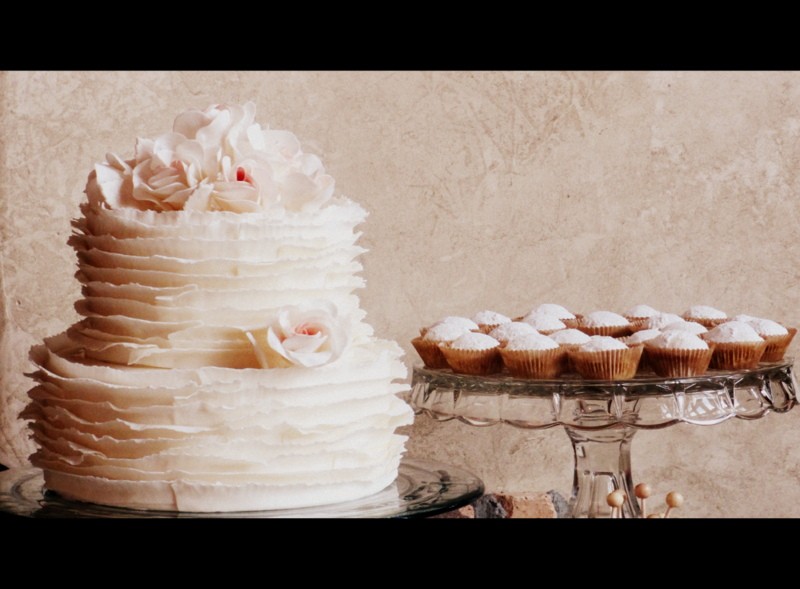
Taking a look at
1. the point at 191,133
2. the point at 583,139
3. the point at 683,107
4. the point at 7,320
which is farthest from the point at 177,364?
the point at 683,107

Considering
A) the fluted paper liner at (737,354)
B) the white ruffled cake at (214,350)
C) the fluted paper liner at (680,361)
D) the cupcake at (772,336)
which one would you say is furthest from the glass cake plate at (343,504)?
the cupcake at (772,336)

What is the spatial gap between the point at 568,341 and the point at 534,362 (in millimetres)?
79

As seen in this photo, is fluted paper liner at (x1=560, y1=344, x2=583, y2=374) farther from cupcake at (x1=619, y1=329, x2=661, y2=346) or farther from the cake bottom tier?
the cake bottom tier

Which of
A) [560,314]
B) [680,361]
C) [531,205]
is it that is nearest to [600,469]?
[680,361]

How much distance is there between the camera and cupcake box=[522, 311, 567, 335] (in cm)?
185

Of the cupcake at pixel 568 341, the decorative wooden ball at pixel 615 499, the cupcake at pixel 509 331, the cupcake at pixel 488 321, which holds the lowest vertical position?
the decorative wooden ball at pixel 615 499

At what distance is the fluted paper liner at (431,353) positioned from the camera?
176cm

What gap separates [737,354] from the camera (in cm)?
171

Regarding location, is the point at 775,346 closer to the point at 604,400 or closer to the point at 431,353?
the point at 604,400

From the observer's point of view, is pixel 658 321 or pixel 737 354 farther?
pixel 658 321

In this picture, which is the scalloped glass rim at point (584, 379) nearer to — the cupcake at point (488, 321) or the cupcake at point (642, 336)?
the cupcake at point (642, 336)

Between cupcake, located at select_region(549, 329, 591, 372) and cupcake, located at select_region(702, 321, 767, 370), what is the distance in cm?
20

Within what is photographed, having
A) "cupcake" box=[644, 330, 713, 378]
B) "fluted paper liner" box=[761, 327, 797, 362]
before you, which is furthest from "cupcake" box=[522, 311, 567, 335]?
"fluted paper liner" box=[761, 327, 797, 362]

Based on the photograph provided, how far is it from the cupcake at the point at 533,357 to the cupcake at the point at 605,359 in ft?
0.11
